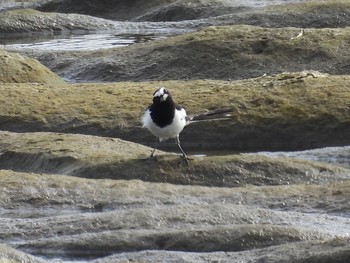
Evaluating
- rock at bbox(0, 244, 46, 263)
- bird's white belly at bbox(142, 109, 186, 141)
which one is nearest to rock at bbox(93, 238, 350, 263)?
rock at bbox(0, 244, 46, 263)

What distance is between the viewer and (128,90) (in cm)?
2347

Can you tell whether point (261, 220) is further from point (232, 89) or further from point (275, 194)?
point (232, 89)

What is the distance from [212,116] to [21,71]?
860 centimetres

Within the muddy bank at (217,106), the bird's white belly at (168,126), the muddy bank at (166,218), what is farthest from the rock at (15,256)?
the muddy bank at (217,106)

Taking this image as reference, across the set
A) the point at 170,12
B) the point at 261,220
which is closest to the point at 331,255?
the point at 261,220

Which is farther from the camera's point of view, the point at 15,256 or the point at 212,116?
the point at 212,116

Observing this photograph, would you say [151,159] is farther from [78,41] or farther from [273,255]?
[78,41]

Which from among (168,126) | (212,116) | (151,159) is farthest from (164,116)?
(212,116)

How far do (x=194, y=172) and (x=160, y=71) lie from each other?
11.9 meters

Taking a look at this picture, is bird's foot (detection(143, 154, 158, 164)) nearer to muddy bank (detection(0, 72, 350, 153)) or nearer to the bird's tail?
the bird's tail

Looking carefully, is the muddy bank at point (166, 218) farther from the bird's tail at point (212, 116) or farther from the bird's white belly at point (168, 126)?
the bird's tail at point (212, 116)

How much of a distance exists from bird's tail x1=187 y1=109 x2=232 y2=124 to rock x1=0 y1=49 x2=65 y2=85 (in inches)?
233

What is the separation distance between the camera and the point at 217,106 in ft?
72.3

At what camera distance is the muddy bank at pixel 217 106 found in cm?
2109
